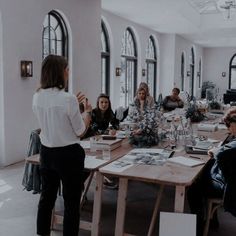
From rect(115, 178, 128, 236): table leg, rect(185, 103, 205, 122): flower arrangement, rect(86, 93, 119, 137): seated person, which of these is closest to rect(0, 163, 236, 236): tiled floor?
rect(115, 178, 128, 236): table leg

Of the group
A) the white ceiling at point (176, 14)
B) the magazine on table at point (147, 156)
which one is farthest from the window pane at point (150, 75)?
the magazine on table at point (147, 156)

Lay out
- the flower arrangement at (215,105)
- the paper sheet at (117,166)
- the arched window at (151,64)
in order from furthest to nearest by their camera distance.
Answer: the arched window at (151,64), the flower arrangement at (215,105), the paper sheet at (117,166)

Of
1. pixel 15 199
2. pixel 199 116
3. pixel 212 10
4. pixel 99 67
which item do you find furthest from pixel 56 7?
pixel 212 10

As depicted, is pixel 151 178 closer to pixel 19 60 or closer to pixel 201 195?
pixel 201 195

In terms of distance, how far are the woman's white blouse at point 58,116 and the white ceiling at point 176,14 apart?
5.03 meters

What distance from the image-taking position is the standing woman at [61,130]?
221 cm

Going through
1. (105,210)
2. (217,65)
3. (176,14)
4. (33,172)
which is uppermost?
(176,14)

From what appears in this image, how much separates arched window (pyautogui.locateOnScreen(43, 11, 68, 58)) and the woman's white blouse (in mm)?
3804

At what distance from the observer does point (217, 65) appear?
55.0 feet

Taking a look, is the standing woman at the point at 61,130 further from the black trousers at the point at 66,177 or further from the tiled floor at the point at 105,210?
the tiled floor at the point at 105,210

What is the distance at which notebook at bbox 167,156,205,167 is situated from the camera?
2.61 metres

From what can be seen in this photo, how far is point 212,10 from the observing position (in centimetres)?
958

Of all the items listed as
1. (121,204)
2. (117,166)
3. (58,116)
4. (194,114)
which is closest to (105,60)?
(194,114)

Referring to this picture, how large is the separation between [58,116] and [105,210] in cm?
143
